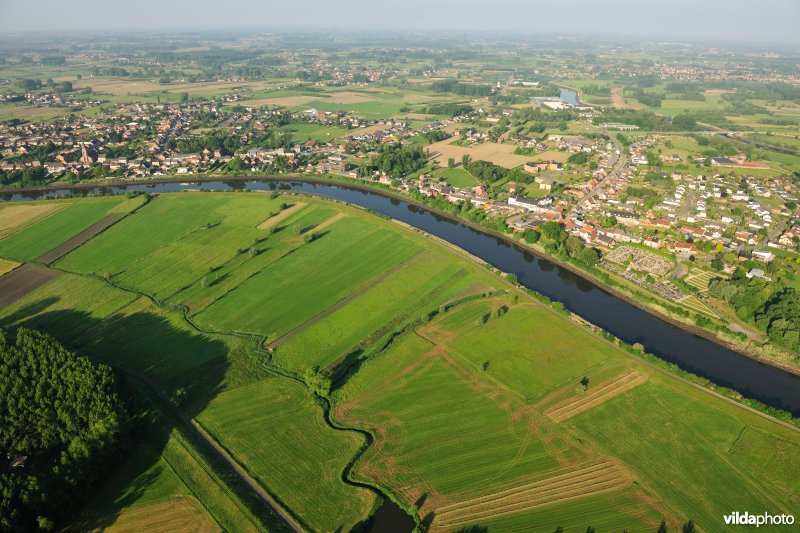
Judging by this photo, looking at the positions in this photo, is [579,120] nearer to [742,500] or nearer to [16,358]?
[742,500]

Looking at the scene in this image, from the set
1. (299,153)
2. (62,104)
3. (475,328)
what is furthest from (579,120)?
(62,104)

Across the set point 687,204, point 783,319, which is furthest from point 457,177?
point 783,319

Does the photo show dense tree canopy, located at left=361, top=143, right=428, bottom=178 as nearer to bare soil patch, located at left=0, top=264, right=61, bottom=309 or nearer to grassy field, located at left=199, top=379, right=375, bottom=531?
bare soil patch, located at left=0, top=264, right=61, bottom=309

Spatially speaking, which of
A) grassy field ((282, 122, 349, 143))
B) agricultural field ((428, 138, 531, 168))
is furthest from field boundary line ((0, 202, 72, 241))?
agricultural field ((428, 138, 531, 168))

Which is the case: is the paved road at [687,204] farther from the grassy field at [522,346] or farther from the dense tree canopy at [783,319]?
the grassy field at [522,346]

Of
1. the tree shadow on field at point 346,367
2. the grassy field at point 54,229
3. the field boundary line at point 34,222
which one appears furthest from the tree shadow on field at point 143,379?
the field boundary line at point 34,222

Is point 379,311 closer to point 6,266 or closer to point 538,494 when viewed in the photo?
point 538,494
